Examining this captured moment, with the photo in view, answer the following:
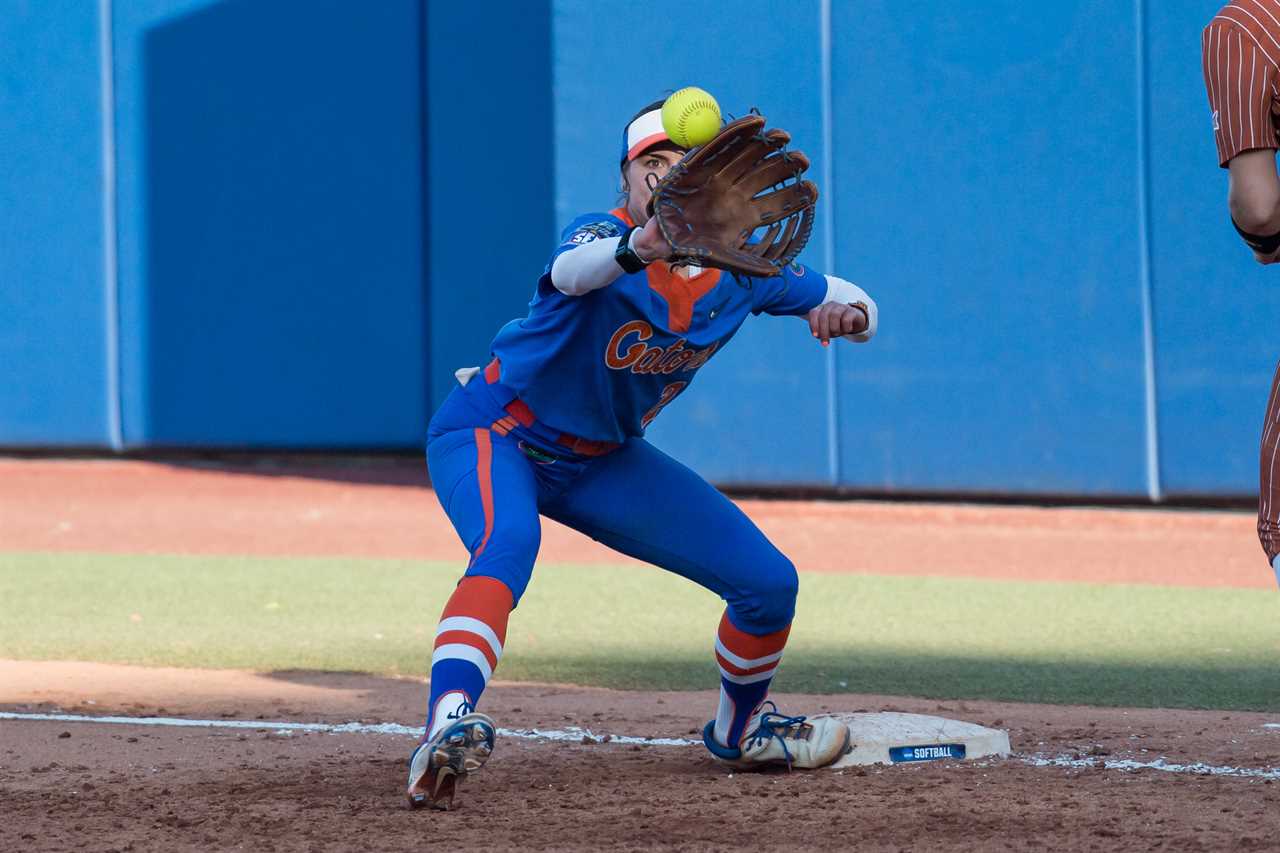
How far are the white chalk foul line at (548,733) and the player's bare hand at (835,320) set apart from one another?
1164 mm

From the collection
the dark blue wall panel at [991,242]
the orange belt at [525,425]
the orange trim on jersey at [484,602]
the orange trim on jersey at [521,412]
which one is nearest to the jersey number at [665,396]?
the orange belt at [525,425]

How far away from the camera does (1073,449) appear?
9.93 meters

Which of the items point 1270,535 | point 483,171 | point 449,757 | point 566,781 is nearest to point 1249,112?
point 1270,535

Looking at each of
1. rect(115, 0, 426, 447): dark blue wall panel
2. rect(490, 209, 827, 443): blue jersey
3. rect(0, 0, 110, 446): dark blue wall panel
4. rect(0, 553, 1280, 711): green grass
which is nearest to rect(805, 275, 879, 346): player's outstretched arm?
rect(490, 209, 827, 443): blue jersey

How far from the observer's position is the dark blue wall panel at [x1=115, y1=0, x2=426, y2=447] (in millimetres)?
13039

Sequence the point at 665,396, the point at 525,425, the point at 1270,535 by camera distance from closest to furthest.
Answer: the point at 1270,535 → the point at 525,425 → the point at 665,396

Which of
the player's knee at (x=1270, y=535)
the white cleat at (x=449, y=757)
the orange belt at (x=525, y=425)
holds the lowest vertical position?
the white cleat at (x=449, y=757)

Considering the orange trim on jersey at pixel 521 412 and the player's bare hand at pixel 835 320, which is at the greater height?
the player's bare hand at pixel 835 320

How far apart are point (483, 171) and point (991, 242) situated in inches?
174

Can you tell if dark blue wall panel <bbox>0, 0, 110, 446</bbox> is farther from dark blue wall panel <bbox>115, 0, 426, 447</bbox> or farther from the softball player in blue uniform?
the softball player in blue uniform

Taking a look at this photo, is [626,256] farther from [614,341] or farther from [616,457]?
[616,457]

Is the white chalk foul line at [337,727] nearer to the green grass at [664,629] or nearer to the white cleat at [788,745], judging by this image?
the white cleat at [788,745]

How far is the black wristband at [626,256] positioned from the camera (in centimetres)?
346

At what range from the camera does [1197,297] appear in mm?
9578
